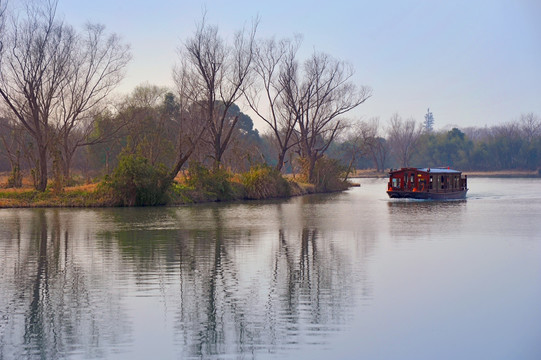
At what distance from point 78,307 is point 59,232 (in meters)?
13.3

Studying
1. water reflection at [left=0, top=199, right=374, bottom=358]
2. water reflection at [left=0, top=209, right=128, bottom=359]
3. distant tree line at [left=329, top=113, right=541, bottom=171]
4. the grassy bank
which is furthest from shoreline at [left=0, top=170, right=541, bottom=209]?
distant tree line at [left=329, top=113, right=541, bottom=171]

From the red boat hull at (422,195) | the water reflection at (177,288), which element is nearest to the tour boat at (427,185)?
the red boat hull at (422,195)

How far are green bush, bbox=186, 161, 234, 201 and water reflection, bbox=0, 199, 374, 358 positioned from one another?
55.9 feet

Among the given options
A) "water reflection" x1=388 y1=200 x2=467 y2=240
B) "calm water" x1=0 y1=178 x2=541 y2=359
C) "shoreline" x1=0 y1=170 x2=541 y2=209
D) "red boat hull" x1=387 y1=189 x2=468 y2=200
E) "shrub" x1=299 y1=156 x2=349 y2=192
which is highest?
"shrub" x1=299 y1=156 x2=349 y2=192

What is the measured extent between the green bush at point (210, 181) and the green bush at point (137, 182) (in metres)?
4.14

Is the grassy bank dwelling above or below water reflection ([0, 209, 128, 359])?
above

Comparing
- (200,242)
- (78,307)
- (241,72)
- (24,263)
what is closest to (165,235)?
(200,242)

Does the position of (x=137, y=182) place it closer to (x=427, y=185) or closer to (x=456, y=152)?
(x=427, y=185)

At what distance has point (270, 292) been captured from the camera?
535 inches

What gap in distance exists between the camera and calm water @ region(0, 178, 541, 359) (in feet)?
33.2

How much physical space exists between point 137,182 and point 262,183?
11.8m

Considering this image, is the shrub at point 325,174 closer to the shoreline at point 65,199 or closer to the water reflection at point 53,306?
the shoreline at point 65,199

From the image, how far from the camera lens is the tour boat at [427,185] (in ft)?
160

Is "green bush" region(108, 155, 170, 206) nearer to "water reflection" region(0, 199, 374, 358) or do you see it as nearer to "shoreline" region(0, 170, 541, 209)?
"shoreline" region(0, 170, 541, 209)
